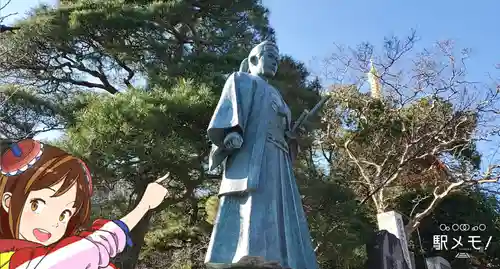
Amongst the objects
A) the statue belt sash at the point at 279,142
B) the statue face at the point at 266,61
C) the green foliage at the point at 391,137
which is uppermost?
the green foliage at the point at 391,137

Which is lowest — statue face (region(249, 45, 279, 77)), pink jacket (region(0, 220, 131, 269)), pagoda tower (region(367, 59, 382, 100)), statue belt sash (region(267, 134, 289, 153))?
pink jacket (region(0, 220, 131, 269))

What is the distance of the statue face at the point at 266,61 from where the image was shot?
3959 millimetres

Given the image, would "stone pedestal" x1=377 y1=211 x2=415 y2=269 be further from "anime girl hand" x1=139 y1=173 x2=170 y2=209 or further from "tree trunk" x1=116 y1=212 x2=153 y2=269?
"anime girl hand" x1=139 y1=173 x2=170 y2=209

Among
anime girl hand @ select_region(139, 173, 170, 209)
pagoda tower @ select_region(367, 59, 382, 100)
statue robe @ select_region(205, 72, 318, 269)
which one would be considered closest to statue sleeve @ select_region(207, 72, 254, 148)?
statue robe @ select_region(205, 72, 318, 269)

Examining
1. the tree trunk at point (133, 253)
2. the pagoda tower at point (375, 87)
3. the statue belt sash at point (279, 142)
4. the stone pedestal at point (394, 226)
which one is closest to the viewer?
the statue belt sash at point (279, 142)

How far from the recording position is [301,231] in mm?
3445

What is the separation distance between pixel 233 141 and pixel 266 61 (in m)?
0.90

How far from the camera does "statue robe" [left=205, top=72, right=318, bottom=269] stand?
10.4 feet

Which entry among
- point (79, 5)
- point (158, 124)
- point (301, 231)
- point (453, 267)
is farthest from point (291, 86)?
point (453, 267)

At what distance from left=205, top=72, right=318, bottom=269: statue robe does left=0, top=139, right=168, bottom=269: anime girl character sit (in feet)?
6.47

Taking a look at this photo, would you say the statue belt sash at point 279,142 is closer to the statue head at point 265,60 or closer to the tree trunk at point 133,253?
the statue head at point 265,60

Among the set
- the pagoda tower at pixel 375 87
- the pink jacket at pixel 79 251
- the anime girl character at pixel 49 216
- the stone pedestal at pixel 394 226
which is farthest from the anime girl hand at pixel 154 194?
the pagoda tower at pixel 375 87

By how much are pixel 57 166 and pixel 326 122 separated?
8.77 meters

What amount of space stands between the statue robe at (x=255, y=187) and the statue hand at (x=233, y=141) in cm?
6
